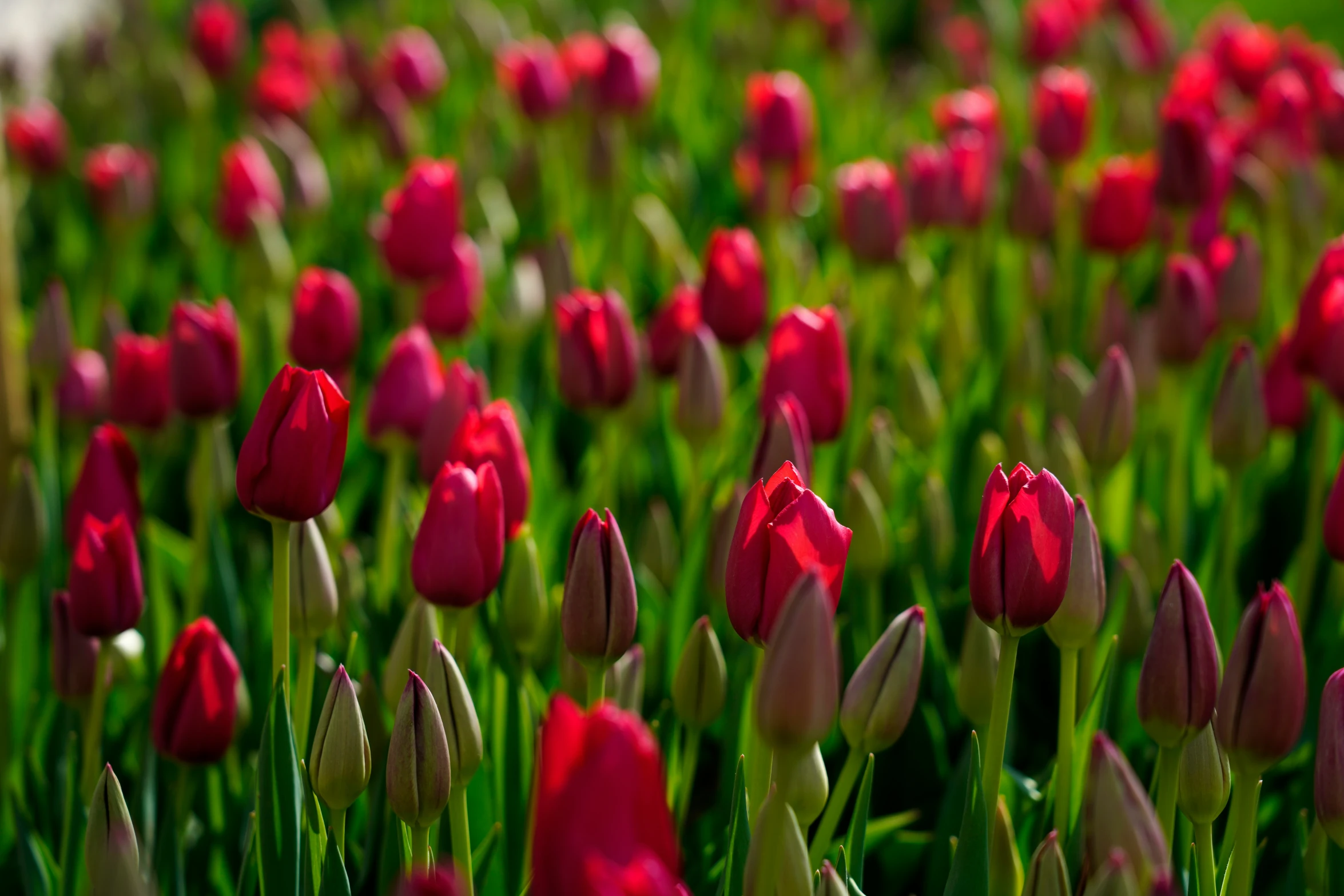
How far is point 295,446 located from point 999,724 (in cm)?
59

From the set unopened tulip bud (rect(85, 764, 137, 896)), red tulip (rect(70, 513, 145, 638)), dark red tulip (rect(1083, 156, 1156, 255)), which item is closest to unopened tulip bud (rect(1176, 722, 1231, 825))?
unopened tulip bud (rect(85, 764, 137, 896))

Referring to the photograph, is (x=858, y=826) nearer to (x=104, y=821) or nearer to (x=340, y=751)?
(x=340, y=751)

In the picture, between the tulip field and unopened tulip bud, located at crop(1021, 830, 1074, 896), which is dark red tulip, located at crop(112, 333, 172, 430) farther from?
unopened tulip bud, located at crop(1021, 830, 1074, 896)

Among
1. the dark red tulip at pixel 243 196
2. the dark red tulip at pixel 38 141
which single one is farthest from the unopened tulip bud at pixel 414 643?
the dark red tulip at pixel 38 141

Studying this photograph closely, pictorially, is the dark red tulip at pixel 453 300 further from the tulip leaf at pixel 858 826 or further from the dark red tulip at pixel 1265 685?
the dark red tulip at pixel 1265 685

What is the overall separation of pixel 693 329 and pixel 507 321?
52 cm

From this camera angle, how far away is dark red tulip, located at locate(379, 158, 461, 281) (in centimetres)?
209

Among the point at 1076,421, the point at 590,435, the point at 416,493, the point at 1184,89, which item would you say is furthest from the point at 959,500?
the point at 1184,89

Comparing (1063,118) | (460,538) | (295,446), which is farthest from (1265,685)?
(1063,118)

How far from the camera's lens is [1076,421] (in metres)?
1.75

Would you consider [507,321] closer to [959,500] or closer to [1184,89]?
[959,500]

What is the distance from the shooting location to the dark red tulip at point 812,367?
4.99 ft

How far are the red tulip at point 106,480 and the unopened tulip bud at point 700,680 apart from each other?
582 millimetres

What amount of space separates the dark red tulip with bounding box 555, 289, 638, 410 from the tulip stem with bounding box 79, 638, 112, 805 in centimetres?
61
